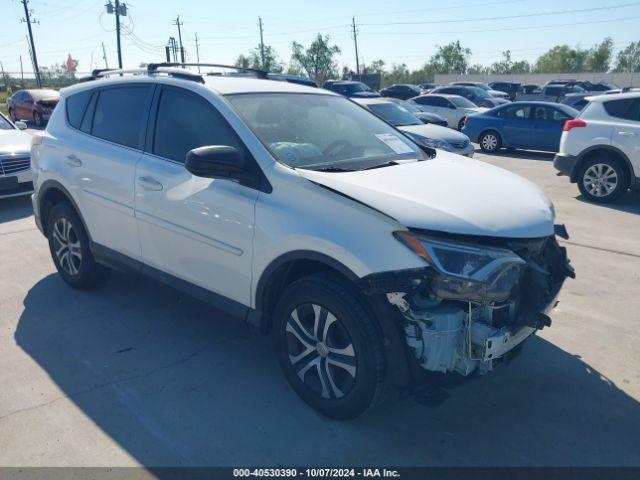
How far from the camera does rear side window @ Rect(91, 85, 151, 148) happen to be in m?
4.17

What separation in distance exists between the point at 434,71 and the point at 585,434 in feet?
313

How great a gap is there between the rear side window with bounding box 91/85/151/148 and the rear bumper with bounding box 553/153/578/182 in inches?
288

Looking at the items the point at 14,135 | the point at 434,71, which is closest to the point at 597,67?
the point at 434,71

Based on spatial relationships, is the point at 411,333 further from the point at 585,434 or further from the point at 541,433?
the point at 585,434

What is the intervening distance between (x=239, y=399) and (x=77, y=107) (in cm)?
312

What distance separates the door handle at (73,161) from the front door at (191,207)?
907 mm

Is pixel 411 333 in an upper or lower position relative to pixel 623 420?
upper

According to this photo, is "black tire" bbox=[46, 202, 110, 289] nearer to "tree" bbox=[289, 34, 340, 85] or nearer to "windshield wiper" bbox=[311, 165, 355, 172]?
"windshield wiper" bbox=[311, 165, 355, 172]

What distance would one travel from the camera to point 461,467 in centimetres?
280

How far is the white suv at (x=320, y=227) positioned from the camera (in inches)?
108

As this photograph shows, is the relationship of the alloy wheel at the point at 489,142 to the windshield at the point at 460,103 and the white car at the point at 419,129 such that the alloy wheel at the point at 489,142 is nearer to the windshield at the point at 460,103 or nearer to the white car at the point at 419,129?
the white car at the point at 419,129

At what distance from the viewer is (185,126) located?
3.81 metres

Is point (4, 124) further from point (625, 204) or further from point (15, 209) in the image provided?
point (625, 204)

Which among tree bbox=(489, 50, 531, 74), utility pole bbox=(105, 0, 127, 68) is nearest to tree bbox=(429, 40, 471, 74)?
tree bbox=(489, 50, 531, 74)
